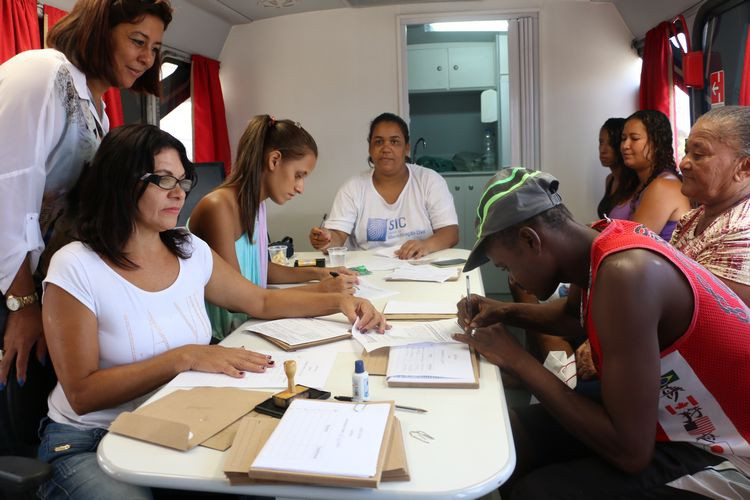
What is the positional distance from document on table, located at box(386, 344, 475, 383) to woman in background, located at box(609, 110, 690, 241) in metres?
1.82

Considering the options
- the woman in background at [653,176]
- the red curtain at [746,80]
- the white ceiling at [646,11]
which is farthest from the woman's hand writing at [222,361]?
the white ceiling at [646,11]

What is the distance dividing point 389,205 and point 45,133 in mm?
1937

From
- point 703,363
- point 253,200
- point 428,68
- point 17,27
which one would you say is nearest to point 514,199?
point 703,363

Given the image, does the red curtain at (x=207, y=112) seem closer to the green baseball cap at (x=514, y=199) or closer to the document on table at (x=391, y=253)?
the document on table at (x=391, y=253)

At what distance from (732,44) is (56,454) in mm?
3884

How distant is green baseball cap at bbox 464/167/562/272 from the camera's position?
4.00 feet

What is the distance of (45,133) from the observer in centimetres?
152

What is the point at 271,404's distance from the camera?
1.10 m

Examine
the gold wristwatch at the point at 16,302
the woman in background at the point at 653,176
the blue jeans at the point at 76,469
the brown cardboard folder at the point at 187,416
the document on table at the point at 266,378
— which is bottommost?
the blue jeans at the point at 76,469

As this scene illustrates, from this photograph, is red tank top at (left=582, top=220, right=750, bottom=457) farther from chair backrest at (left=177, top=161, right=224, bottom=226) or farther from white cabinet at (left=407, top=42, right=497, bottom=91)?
white cabinet at (left=407, top=42, right=497, bottom=91)

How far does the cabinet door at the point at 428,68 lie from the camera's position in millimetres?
5664

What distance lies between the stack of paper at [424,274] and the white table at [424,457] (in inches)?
43.9

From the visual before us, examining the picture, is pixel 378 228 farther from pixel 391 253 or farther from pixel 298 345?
pixel 298 345

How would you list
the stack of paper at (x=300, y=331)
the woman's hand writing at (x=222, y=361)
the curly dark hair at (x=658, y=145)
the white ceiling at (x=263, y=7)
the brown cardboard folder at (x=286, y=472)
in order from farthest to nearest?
the white ceiling at (x=263, y=7) → the curly dark hair at (x=658, y=145) → the stack of paper at (x=300, y=331) → the woman's hand writing at (x=222, y=361) → the brown cardboard folder at (x=286, y=472)
